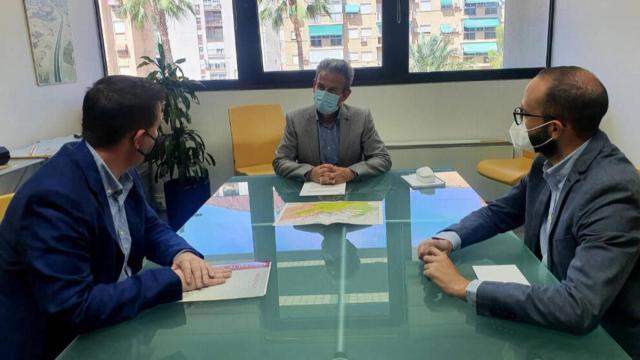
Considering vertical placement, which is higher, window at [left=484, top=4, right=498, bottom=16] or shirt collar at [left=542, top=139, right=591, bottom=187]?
window at [left=484, top=4, right=498, bottom=16]

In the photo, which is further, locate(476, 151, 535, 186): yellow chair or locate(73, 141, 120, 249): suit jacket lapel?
locate(476, 151, 535, 186): yellow chair

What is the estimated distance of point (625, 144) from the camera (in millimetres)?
3322

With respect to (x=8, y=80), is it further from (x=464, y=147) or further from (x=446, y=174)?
(x=464, y=147)

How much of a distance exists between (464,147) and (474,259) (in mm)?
2818

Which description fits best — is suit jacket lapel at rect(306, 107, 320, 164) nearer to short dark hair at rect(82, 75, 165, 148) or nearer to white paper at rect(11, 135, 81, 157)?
white paper at rect(11, 135, 81, 157)

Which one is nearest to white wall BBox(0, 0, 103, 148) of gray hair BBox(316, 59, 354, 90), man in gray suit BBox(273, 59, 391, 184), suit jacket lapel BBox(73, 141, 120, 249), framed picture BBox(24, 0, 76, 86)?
framed picture BBox(24, 0, 76, 86)

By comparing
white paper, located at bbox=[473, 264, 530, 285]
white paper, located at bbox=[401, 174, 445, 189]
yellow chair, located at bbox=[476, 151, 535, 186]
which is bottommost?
yellow chair, located at bbox=[476, 151, 535, 186]

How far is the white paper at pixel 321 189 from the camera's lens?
2205mm

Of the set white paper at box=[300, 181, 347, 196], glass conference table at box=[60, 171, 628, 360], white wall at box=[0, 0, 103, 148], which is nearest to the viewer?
glass conference table at box=[60, 171, 628, 360]

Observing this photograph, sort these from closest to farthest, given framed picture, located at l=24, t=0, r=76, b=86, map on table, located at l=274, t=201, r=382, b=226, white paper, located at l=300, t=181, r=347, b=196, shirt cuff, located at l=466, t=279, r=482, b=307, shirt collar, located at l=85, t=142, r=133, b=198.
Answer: shirt cuff, located at l=466, t=279, r=482, b=307, shirt collar, located at l=85, t=142, r=133, b=198, map on table, located at l=274, t=201, r=382, b=226, white paper, located at l=300, t=181, r=347, b=196, framed picture, located at l=24, t=0, r=76, b=86

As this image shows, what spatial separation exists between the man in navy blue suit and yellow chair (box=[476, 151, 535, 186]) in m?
2.67

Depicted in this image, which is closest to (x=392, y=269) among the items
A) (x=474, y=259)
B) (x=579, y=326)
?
(x=474, y=259)

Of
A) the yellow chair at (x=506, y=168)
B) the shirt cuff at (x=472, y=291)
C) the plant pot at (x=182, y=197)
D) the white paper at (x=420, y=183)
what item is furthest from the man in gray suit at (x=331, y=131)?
the plant pot at (x=182, y=197)

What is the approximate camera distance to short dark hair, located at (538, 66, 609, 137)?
1288 mm
